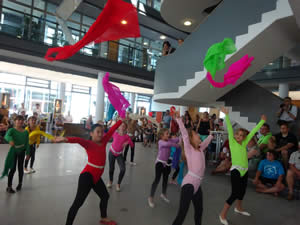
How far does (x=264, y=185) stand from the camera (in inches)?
214

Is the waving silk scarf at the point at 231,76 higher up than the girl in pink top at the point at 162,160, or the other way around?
the waving silk scarf at the point at 231,76

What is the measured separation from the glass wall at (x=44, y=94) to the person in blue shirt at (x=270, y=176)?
49.9ft

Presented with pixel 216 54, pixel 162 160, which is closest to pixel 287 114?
pixel 216 54

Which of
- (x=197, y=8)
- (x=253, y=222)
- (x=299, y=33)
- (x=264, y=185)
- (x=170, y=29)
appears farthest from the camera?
(x=170, y=29)

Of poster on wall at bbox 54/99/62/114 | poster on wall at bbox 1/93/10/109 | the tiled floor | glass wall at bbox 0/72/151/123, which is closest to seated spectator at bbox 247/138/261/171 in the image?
the tiled floor

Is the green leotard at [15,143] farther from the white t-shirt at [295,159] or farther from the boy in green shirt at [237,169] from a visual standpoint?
the white t-shirt at [295,159]

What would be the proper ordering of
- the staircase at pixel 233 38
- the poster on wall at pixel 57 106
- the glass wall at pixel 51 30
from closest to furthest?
the staircase at pixel 233 38, the glass wall at pixel 51 30, the poster on wall at pixel 57 106

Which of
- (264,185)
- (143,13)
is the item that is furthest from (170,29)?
(264,185)

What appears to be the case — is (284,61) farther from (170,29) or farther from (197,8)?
(170,29)

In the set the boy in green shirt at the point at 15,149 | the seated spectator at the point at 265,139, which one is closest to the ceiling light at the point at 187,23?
the seated spectator at the point at 265,139

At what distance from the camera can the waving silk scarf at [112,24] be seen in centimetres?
310

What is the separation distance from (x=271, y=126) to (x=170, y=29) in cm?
1278

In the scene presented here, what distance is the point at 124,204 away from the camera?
3.96 metres

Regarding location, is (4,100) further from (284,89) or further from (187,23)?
(284,89)
